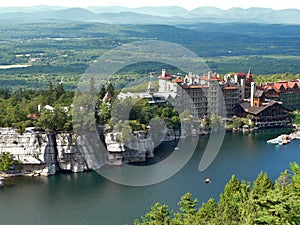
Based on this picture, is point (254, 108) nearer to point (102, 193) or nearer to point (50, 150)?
point (50, 150)

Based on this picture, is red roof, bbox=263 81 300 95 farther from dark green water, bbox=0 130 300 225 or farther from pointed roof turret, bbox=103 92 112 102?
pointed roof turret, bbox=103 92 112 102

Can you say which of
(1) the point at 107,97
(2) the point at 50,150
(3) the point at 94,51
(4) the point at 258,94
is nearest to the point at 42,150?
(2) the point at 50,150

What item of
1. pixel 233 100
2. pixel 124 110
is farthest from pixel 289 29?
pixel 124 110

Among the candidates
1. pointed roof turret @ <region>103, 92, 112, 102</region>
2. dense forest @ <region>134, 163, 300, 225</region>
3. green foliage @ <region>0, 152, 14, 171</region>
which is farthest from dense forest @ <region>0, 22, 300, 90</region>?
dense forest @ <region>134, 163, 300, 225</region>

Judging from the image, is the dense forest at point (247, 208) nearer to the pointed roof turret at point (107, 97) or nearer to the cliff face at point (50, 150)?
the cliff face at point (50, 150)

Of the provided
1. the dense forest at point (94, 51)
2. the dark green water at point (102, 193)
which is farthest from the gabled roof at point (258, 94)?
the dense forest at point (94, 51)

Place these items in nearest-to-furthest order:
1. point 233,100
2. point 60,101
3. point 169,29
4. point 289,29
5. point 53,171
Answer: point 53,171, point 60,101, point 233,100, point 169,29, point 289,29

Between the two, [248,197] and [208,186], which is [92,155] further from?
[248,197]

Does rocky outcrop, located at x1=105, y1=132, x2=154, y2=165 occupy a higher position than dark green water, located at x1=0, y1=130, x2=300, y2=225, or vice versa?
rocky outcrop, located at x1=105, y1=132, x2=154, y2=165

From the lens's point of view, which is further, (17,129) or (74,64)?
(74,64)
